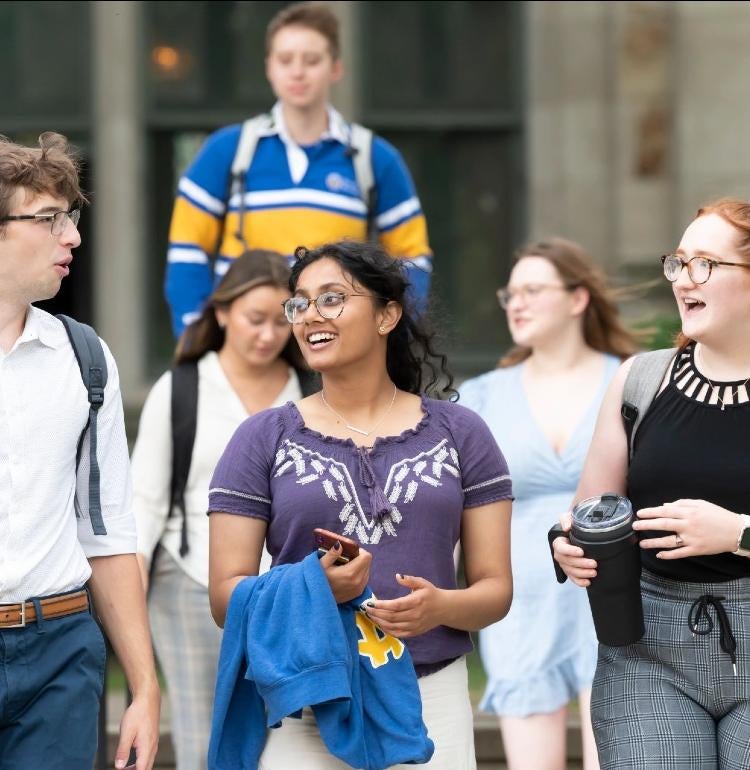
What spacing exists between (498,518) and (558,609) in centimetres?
185

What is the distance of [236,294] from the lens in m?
6.14

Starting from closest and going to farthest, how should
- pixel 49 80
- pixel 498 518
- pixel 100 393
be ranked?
pixel 100 393 → pixel 498 518 → pixel 49 80

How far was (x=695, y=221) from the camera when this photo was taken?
4.62 meters

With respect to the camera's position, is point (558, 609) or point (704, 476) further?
point (558, 609)

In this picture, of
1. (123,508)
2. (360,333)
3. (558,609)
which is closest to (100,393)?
(123,508)

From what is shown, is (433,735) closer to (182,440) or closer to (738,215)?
(738,215)

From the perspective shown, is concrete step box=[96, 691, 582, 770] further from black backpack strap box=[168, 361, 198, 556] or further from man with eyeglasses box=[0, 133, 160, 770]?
man with eyeglasses box=[0, 133, 160, 770]

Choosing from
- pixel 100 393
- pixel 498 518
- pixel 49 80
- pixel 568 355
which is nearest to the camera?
pixel 100 393

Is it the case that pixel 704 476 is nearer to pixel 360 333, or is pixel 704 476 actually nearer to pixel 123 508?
pixel 360 333

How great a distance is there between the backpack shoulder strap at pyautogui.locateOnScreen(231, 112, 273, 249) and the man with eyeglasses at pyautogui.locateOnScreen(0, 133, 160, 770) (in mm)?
2598

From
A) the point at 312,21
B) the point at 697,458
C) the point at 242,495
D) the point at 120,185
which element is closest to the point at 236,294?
the point at 312,21

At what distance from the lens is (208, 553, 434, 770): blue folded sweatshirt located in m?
4.14

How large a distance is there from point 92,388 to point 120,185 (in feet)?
22.5

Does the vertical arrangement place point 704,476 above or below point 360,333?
below
